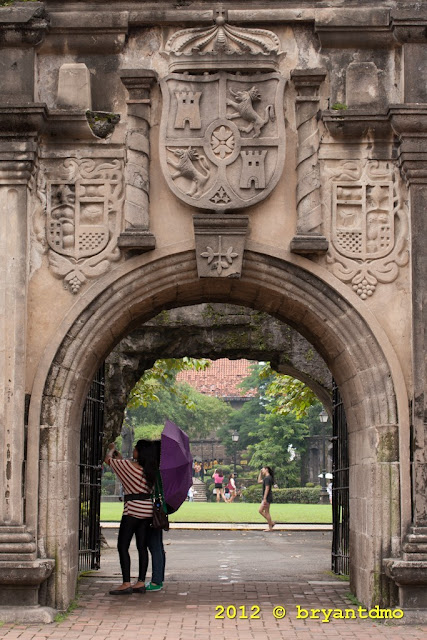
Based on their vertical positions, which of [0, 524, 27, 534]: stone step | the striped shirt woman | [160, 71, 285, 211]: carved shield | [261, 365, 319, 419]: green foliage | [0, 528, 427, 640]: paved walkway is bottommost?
[0, 528, 427, 640]: paved walkway

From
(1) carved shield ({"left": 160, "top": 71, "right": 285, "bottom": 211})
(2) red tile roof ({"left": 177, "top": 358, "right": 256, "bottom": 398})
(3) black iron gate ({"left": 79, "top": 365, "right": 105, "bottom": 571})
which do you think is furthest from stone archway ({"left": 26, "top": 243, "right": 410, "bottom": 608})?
(2) red tile roof ({"left": 177, "top": 358, "right": 256, "bottom": 398})

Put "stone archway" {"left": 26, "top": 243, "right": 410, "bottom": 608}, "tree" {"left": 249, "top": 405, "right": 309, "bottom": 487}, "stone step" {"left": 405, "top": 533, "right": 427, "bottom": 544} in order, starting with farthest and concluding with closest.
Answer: "tree" {"left": 249, "top": 405, "right": 309, "bottom": 487}, "stone archway" {"left": 26, "top": 243, "right": 410, "bottom": 608}, "stone step" {"left": 405, "top": 533, "right": 427, "bottom": 544}

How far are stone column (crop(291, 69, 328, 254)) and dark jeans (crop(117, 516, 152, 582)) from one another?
3136 mm

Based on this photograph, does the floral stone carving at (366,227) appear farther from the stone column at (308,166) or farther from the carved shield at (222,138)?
the carved shield at (222,138)

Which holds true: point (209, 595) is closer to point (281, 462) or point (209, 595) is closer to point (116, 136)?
point (116, 136)

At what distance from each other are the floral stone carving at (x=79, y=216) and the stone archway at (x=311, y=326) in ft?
0.78

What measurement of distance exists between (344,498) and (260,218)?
13.8 feet

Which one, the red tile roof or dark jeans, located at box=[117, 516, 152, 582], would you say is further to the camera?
the red tile roof

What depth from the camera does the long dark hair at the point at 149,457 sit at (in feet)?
34.2

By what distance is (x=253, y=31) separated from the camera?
31.9 feet

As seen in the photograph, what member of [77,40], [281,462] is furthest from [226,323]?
[281,462]

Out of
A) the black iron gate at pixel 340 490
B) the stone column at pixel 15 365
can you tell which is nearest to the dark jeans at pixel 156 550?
the stone column at pixel 15 365

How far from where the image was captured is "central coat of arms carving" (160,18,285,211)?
31.2 ft

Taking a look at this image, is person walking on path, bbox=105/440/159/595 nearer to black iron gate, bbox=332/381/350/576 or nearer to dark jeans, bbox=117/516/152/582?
dark jeans, bbox=117/516/152/582
